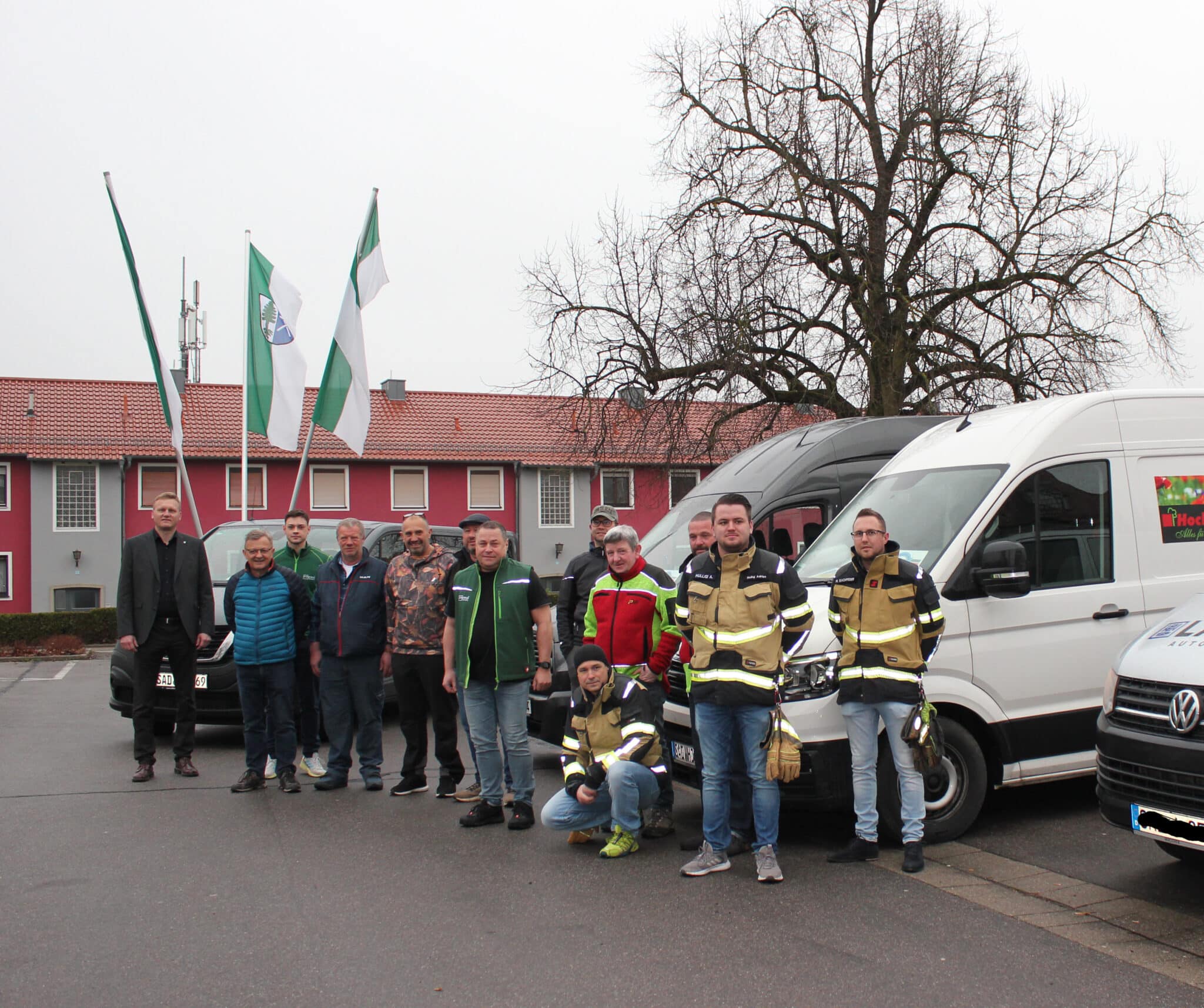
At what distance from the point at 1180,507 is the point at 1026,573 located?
1.62 metres

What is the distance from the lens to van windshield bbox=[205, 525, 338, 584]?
10.8 meters

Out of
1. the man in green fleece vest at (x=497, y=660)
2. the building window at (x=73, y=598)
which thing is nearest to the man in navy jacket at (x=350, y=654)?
the man in green fleece vest at (x=497, y=660)

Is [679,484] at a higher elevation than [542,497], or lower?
higher

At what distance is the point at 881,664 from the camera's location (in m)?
5.62

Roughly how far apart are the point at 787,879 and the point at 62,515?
116ft

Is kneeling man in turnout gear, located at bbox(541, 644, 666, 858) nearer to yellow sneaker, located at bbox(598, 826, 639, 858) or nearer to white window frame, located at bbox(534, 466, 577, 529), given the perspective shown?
yellow sneaker, located at bbox(598, 826, 639, 858)

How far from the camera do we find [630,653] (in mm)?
6449

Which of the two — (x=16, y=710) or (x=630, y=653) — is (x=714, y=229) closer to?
(x=16, y=710)

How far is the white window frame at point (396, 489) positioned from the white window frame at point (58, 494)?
927 centimetres

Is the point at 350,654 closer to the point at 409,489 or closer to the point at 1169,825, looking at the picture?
the point at 1169,825

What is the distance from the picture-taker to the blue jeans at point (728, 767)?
5.60 meters

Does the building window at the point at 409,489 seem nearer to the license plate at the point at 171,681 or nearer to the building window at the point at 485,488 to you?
the building window at the point at 485,488

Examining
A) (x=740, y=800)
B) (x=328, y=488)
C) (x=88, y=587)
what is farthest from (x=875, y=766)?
(x=328, y=488)

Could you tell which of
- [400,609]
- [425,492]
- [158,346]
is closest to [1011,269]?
[158,346]
